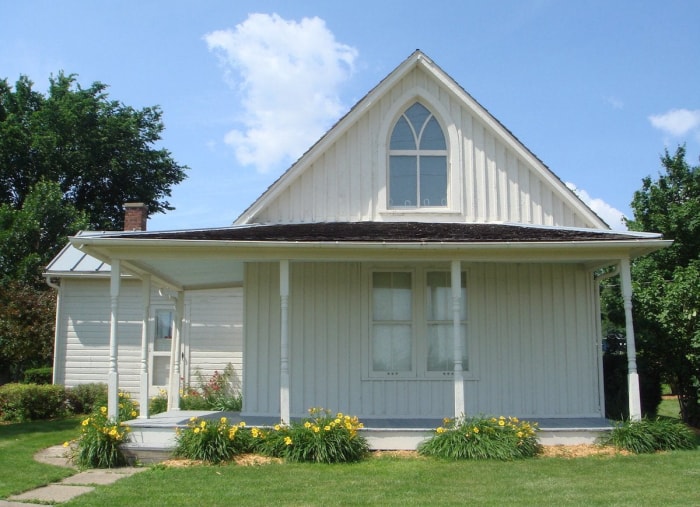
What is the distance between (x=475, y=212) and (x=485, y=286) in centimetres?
147

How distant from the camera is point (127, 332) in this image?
1830 cm

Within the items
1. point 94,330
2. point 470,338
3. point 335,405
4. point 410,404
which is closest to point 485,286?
point 470,338

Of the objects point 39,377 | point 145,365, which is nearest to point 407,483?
point 145,365

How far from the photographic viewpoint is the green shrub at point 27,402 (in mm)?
16672

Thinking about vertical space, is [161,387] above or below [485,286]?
below

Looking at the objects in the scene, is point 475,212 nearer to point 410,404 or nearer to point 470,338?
point 470,338

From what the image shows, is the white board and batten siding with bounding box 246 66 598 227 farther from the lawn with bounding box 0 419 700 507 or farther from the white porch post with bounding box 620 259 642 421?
the lawn with bounding box 0 419 700 507

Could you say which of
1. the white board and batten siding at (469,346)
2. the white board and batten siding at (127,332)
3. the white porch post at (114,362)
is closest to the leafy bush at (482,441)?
the white board and batten siding at (469,346)

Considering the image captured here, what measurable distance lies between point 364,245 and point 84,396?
10.2m

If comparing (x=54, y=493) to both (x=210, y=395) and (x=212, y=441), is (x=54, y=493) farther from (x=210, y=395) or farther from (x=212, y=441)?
(x=210, y=395)

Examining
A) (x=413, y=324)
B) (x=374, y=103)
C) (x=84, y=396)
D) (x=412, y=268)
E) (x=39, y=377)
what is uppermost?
(x=374, y=103)

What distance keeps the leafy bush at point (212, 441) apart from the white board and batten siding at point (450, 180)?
4.20 metres

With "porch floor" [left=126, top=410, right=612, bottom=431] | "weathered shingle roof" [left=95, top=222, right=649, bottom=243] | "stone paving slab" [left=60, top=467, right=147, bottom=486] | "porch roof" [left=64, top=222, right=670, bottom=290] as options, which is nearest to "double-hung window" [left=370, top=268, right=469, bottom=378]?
"porch floor" [left=126, top=410, right=612, bottom=431]

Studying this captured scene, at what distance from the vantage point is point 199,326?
18109 millimetres
